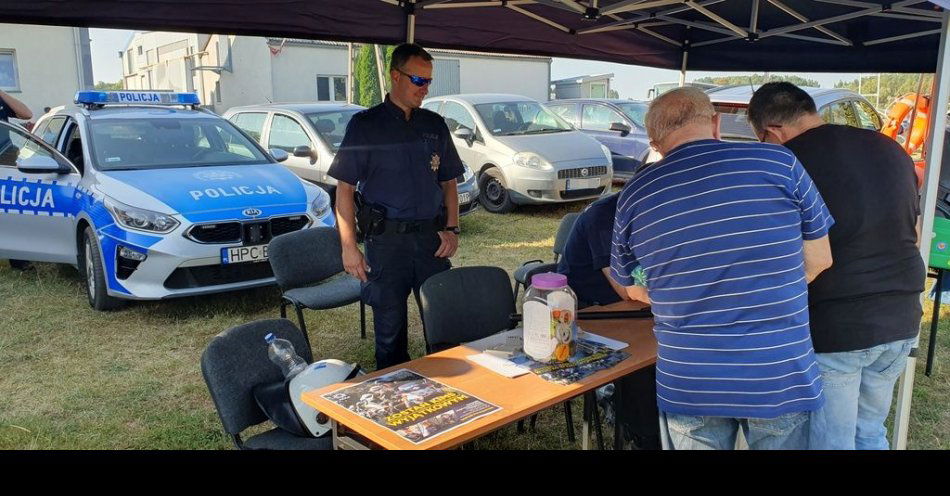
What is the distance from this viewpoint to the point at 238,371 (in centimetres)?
239

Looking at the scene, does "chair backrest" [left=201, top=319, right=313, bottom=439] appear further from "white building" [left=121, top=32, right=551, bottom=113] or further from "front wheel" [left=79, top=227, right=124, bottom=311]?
"white building" [left=121, top=32, right=551, bottom=113]

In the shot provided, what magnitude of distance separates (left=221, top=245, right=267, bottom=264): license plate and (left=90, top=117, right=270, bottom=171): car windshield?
106 cm

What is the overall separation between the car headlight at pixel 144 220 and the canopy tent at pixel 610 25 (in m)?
1.62

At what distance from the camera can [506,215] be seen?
9.14 meters

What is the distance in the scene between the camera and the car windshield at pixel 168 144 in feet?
17.7

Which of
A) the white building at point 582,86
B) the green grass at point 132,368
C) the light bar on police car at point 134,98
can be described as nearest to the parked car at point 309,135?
the light bar on police car at point 134,98

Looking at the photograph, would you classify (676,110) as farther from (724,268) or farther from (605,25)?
(605,25)

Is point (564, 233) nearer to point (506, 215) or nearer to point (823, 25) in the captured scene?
point (823, 25)

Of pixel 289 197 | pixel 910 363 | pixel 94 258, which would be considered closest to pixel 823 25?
pixel 910 363

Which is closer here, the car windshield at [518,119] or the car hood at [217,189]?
the car hood at [217,189]

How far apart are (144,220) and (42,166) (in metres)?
1.16

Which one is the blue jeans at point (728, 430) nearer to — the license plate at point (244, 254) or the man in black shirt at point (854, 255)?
the man in black shirt at point (854, 255)

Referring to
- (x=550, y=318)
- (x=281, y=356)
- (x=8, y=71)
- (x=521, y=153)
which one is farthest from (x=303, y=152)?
(x=8, y=71)
